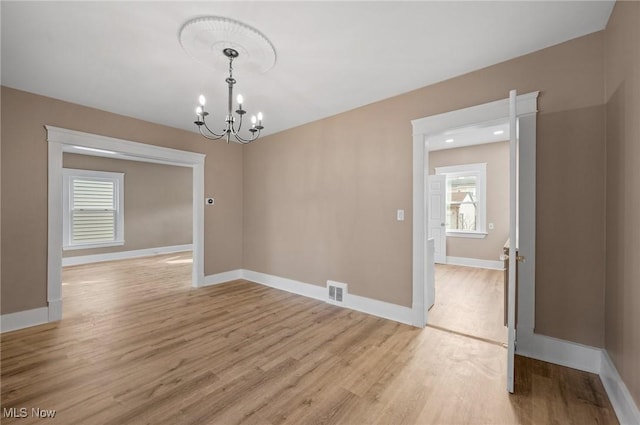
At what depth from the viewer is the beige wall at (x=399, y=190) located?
2.15 meters

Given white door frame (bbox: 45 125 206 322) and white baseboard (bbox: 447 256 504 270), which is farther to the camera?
white baseboard (bbox: 447 256 504 270)

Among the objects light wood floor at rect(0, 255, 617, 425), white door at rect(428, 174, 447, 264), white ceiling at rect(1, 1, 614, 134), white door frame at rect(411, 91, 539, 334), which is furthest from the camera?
white door at rect(428, 174, 447, 264)

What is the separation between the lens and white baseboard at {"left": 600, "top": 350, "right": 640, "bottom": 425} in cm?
154

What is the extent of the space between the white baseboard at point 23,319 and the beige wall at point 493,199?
740 cm

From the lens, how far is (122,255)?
23.6 feet

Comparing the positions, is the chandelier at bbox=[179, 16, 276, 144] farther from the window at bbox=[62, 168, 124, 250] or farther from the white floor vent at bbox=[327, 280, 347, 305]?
the window at bbox=[62, 168, 124, 250]

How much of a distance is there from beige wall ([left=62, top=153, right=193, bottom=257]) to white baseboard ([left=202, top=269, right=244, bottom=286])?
417cm

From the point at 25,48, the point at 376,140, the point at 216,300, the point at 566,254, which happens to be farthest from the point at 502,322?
Answer: the point at 25,48

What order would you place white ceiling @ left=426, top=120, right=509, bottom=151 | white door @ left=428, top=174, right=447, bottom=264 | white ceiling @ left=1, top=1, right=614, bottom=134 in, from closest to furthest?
white ceiling @ left=1, top=1, right=614, bottom=134 < white ceiling @ left=426, top=120, right=509, bottom=151 < white door @ left=428, top=174, right=447, bottom=264

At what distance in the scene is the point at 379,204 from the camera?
341 centimetres

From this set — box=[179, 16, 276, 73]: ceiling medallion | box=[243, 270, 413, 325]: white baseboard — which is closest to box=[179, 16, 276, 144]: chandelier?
box=[179, 16, 276, 73]: ceiling medallion

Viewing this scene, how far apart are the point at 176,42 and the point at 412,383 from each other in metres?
3.32

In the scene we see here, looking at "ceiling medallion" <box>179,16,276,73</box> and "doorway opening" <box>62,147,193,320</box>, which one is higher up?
"ceiling medallion" <box>179,16,276,73</box>

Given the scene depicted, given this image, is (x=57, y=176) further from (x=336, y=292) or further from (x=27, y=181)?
(x=336, y=292)
